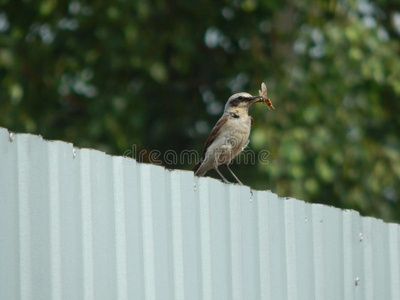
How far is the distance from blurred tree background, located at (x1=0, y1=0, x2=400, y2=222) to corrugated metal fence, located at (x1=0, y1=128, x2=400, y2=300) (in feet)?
14.2

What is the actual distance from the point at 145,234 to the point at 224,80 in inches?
310

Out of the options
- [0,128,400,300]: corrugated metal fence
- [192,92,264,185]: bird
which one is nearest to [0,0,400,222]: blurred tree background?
[192,92,264,185]: bird

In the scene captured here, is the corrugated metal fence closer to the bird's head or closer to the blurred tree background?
the bird's head

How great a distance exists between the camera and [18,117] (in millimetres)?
9336

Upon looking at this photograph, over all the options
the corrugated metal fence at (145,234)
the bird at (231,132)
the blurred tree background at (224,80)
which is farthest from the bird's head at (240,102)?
the corrugated metal fence at (145,234)

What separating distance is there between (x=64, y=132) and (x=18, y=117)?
2.91ft

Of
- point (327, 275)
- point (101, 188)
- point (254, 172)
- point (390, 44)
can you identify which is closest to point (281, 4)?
point (390, 44)

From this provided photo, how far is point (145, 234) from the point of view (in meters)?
2.62

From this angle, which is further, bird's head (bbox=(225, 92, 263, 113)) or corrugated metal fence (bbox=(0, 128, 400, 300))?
bird's head (bbox=(225, 92, 263, 113))

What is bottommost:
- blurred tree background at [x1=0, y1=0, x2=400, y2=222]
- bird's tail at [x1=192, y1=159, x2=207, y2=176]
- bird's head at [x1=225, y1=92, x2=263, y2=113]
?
bird's tail at [x1=192, y1=159, x2=207, y2=176]

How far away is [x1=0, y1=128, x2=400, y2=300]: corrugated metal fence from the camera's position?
222 centimetres

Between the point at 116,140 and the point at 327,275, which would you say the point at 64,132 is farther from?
the point at 327,275

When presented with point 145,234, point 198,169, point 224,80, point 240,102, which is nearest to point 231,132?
point 240,102

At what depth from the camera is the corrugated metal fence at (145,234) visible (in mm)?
2225
